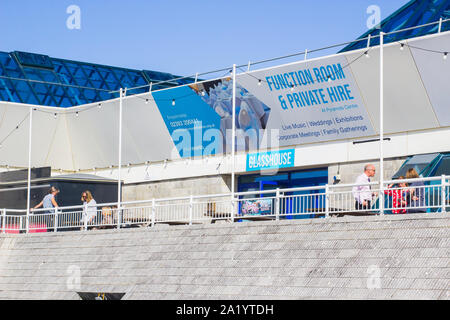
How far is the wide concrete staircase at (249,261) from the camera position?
1734cm

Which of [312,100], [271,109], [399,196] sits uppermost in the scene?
[312,100]

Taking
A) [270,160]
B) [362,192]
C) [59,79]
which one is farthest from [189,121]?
[362,192]

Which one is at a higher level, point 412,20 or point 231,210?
point 412,20

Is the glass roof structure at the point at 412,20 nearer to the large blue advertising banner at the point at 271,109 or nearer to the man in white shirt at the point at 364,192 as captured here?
the large blue advertising banner at the point at 271,109

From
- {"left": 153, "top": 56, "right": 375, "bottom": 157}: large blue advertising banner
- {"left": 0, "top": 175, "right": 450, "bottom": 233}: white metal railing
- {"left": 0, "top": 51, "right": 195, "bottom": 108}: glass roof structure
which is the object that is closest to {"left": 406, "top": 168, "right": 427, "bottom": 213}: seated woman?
{"left": 0, "top": 175, "right": 450, "bottom": 233}: white metal railing

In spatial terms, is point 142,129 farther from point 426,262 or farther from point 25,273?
point 426,262

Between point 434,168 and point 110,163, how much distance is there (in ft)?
57.4

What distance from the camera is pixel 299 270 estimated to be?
62.7ft

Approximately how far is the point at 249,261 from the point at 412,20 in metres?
11.6

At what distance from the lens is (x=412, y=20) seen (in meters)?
28.2

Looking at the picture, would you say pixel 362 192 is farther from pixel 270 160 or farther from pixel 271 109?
pixel 270 160

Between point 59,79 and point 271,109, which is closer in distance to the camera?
point 271,109

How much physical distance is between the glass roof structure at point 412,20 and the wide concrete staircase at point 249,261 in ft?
30.1

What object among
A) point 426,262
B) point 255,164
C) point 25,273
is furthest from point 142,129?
point 426,262
